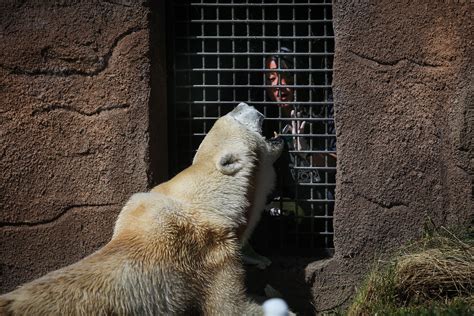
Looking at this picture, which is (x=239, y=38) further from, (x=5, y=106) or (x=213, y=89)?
(x=5, y=106)

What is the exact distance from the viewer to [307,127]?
5.27 meters

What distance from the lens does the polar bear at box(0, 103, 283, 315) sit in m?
3.76

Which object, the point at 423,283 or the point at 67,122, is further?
the point at 67,122

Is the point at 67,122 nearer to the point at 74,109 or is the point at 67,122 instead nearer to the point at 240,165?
the point at 74,109

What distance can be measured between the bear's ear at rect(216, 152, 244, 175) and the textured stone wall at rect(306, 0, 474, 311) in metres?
0.74

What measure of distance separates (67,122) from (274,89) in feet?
4.18

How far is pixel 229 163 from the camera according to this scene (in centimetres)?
436

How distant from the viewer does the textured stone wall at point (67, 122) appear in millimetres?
4777

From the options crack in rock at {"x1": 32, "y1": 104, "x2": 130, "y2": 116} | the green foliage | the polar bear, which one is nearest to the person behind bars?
the polar bear

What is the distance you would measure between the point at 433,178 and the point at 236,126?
118cm

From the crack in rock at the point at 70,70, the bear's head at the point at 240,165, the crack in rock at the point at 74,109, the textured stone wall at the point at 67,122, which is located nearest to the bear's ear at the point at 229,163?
the bear's head at the point at 240,165

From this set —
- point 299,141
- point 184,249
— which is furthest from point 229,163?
point 299,141

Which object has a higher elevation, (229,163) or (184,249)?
(229,163)

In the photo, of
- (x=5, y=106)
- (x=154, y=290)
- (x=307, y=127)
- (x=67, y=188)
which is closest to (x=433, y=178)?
(x=307, y=127)
